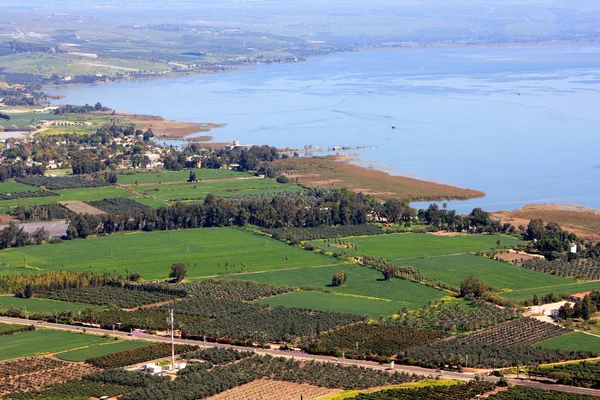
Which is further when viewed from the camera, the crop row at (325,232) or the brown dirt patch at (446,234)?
the brown dirt patch at (446,234)

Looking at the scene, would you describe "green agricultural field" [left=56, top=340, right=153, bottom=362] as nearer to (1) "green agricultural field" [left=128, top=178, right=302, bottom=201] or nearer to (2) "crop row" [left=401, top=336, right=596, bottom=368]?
(2) "crop row" [left=401, top=336, right=596, bottom=368]

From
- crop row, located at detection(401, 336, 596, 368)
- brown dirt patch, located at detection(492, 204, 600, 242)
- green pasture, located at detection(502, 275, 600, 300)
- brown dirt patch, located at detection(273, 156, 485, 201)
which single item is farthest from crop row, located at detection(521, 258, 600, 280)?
brown dirt patch, located at detection(273, 156, 485, 201)

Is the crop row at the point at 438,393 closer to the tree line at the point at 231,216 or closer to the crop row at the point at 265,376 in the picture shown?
the crop row at the point at 265,376

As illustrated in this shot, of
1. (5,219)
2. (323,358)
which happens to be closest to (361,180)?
(5,219)

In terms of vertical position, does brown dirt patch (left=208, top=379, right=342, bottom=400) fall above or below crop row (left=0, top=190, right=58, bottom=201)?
above

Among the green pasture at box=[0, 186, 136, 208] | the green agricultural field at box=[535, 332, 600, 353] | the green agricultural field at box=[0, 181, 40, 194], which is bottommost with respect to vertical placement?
the green agricultural field at box=[0, 181, 40, 194]

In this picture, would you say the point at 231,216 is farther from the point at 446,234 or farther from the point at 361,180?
the point at 361,180

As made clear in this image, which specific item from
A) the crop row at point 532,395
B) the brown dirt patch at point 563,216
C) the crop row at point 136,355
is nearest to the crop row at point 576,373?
the crop row at point 532,395
